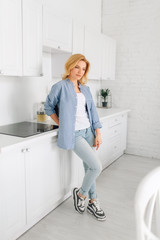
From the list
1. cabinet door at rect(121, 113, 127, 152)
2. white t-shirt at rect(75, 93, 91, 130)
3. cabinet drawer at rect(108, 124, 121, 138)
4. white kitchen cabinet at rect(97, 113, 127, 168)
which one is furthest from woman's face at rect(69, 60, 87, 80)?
cabinet door at rect(121, 113, 127, 152)

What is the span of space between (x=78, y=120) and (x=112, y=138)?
142cm

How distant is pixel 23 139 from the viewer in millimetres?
1773

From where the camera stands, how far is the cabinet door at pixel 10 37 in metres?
1.82

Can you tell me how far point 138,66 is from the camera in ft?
12.7

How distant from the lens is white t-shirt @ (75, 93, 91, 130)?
7.02ft

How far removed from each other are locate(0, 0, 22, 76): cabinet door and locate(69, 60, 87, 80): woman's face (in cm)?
45

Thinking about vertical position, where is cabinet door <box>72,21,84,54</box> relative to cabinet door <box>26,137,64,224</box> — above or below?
above

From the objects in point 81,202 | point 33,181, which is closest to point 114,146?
point 81,202

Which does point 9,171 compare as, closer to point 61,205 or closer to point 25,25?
point 61,205

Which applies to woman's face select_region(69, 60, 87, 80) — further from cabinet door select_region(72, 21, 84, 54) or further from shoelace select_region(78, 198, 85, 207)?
shoelace select_region(78, 198, 85, 207)

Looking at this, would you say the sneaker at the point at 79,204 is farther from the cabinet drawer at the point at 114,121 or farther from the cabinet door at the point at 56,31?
the cabinet door at the point at 56,31

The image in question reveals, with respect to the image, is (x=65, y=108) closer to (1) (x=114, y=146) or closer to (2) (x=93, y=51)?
(2) (x=93, y=51)

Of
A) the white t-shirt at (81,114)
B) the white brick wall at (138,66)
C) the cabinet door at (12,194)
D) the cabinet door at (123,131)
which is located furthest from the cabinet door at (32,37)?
the white brick wall at (138,66)

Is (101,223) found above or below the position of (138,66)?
below
